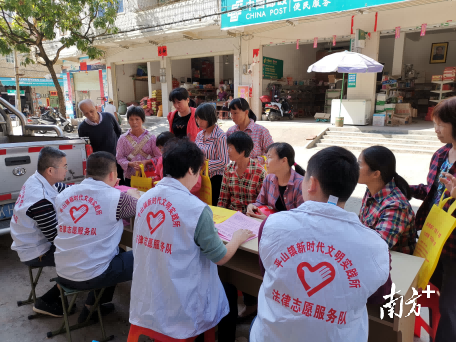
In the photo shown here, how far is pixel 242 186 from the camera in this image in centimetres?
268

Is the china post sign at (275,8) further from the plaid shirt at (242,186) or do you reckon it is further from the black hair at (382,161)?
the black hair at (382,161)

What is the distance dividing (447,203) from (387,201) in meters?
0.33

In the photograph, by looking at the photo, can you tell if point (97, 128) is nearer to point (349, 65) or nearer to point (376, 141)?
point (349, 65)

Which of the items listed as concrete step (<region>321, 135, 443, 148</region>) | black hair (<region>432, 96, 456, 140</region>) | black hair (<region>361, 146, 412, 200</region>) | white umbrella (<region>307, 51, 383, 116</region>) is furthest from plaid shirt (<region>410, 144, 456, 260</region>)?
concrete step (<region>321, 135, 443, 148</region>)

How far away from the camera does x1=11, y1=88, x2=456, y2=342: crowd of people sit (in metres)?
1.08

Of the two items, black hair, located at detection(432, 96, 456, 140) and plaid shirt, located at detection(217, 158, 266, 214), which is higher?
black hair, located at detection(432, 96, 456, 140)

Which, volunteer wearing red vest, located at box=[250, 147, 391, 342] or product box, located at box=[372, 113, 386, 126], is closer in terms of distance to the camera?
volunteer wearing red vest, located at box=[250, 147, 391, 342]

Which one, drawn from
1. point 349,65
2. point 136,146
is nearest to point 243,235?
point 136,146

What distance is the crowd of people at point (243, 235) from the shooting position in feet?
3.53

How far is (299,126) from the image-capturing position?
31.7 feet

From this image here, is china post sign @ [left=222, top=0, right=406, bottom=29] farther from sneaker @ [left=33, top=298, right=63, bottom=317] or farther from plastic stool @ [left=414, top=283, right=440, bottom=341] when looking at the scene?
sneaker @ [left=33, top=298, right=63, bottom=317]

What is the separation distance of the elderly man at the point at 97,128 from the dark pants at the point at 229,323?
7.79 feet

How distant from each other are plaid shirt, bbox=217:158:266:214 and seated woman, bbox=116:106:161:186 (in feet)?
3.46

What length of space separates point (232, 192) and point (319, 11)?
7.00 metres
